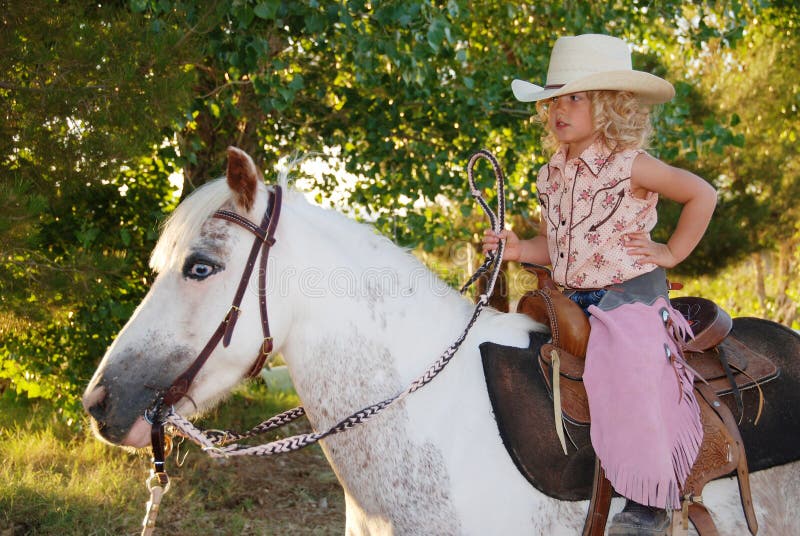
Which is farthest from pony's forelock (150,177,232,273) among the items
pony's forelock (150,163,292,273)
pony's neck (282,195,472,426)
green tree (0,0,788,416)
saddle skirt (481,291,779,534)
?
saddle skirt (481,291,779,534)

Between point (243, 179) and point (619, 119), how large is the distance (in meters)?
1.39

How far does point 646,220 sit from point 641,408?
2.43ft

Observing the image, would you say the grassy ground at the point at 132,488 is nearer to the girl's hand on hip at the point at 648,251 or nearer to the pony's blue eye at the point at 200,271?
the pony's blue eye at the point at 200,271

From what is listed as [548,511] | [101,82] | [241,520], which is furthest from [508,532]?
[241,520]

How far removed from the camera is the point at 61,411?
5621mm

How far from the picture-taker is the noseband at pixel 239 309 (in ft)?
6.31

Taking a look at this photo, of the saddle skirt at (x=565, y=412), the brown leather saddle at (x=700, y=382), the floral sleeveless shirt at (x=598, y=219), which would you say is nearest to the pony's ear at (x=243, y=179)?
the saddle skirt at (x=565, y=412)

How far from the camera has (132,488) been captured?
15.5 ft

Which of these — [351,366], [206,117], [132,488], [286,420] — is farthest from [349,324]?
[206,117]

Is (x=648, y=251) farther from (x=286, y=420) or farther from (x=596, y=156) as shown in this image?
(x=286, y=420)

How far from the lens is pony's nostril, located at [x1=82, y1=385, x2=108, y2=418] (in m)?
1.89

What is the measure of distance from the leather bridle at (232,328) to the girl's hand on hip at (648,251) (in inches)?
49.4

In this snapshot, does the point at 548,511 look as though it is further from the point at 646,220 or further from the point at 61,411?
the point at 61,411

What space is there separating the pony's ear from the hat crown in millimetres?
1247
